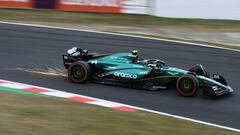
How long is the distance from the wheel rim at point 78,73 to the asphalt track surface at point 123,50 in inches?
7.2

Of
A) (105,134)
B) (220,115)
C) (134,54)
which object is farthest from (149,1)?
(105,134)

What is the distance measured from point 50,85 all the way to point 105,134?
351 cm

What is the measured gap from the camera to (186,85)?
9484mm

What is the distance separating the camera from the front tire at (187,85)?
9367 mm

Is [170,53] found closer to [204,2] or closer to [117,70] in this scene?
[117,70]

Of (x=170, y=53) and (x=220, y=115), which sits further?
(x=170, y=53)

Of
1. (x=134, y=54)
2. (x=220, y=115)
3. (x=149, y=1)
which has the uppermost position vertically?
(x=149, y=1)

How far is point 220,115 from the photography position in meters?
8.62

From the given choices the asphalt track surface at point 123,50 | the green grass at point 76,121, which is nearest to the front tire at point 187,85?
the asphalt track surface at point 123,50

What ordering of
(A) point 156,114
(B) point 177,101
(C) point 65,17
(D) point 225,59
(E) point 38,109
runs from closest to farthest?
(E) point 38,109
(A) point 156,114
(B) point 177,101
(D) point 225,59
(C) point 65,17

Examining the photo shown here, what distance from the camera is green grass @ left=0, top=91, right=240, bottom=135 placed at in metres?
6.64

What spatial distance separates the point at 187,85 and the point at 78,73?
6.92 feet

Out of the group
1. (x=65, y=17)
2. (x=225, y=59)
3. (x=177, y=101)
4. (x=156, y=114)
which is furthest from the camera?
(x=65, y=17)

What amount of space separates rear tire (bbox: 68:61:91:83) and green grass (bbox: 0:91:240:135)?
5.02ft
